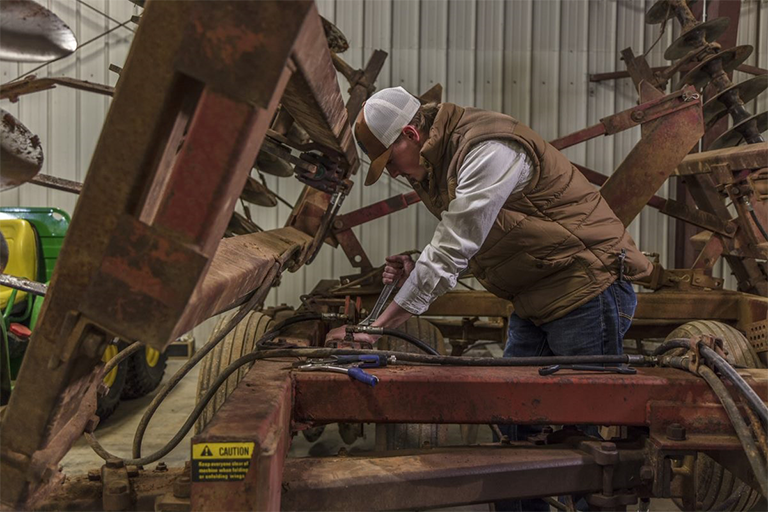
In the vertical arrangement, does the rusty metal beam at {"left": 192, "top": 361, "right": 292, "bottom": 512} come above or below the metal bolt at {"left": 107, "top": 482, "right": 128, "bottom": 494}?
above

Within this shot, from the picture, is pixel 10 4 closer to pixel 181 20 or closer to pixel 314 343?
pixel 181 20

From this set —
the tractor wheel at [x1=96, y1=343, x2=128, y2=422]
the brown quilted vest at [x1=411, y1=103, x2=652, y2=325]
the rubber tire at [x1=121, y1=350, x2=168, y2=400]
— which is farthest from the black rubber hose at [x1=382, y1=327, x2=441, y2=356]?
the rubber tire at [x1=121, y1=350, x2=168, y2=400]

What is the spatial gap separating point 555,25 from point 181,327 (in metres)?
6.08

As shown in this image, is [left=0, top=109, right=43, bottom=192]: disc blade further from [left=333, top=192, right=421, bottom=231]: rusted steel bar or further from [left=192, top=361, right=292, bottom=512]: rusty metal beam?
[left=333, top=192, right=421, bottom=231]: rusted steel bar

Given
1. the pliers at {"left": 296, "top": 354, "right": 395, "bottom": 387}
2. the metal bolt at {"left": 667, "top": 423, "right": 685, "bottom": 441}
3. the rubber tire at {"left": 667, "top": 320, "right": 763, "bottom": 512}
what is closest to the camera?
the metal bolt at {"left": 667, "top": 423, "right": 685, "bottom": 441}

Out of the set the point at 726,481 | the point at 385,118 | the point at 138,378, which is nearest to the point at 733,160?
the point at 726,481

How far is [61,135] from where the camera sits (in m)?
6.23

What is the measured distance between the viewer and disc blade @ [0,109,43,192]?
4.97 feet

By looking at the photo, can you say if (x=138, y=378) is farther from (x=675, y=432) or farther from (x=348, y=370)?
(x=675, y=432)

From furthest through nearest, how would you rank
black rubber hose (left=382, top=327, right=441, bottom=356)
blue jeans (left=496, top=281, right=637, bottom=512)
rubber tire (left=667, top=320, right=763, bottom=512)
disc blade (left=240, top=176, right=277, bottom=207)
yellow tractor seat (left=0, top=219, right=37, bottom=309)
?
1. disc blade (left=240, top=176, right=277, bottom=207)
2. yellow tractor seat (left=0, top=219, right=37, bottom=309)
3. rubber tire (left=667, top=320, right=763, bottom=512)
4. blue jeans (left=496, top=281, right=637, bottom=512)
5. black rubber hose (left=382, top=327, right=441, bottom=356)

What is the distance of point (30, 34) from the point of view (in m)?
1.71

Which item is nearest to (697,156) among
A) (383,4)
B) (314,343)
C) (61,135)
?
(314,343)

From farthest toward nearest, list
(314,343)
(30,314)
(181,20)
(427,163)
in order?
(30,314), (314,343), (427,163), (181,20)

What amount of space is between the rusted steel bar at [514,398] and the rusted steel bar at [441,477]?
0.35ft
